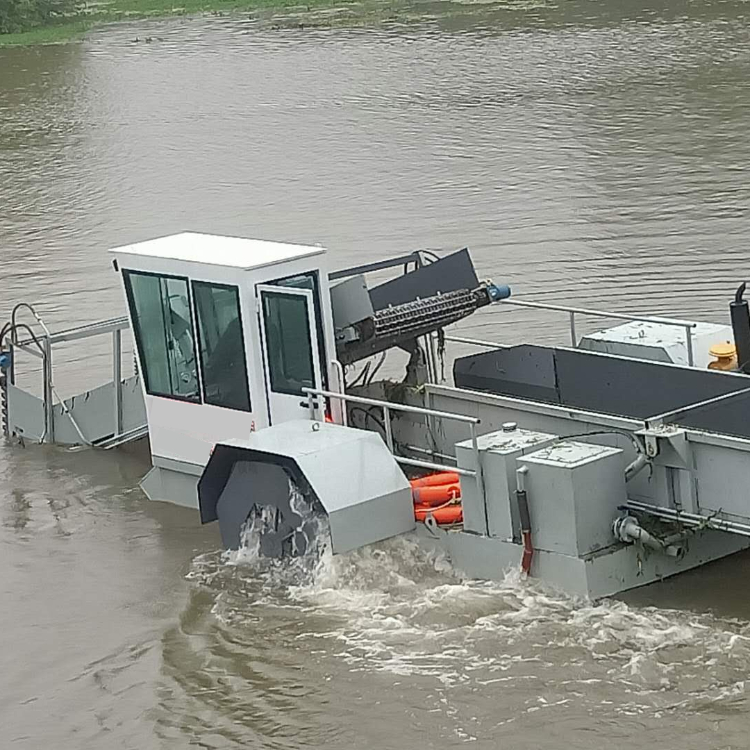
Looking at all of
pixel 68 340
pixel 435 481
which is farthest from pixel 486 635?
pixel 68 340

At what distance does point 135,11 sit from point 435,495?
48453 millimetres

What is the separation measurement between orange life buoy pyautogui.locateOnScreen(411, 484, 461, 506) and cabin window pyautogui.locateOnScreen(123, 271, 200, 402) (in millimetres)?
1917

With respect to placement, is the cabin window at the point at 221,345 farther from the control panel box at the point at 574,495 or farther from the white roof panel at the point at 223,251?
the control panel box at the point at 574,495

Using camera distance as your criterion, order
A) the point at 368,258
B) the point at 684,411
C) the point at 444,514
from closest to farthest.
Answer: the point at 684,411, the point at 444,514, the point at 368,258

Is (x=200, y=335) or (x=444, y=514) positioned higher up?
(x=200, y=335)

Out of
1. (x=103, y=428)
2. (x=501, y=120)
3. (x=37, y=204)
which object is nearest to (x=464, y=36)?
(x=501, y=120)

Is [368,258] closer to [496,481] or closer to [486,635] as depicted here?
[496,481]

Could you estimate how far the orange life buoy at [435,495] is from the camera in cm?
1031

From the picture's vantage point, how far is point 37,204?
1033 inches

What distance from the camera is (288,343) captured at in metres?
10.9

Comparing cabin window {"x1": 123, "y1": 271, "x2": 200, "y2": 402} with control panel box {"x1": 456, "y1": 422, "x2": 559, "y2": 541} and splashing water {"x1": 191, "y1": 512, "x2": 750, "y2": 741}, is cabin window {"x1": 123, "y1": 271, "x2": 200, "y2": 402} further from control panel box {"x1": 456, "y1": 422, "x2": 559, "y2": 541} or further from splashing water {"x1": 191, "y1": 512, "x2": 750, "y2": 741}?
control panel box {"x1": 456, "y1": 422, "x2": 559, "y2": 541}

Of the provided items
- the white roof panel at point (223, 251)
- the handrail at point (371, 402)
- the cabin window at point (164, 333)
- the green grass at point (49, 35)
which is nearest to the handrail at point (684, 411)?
the handrail at point (371, 402)

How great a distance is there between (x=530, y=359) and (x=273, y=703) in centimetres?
388

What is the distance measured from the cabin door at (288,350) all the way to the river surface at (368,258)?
105 centimetres
